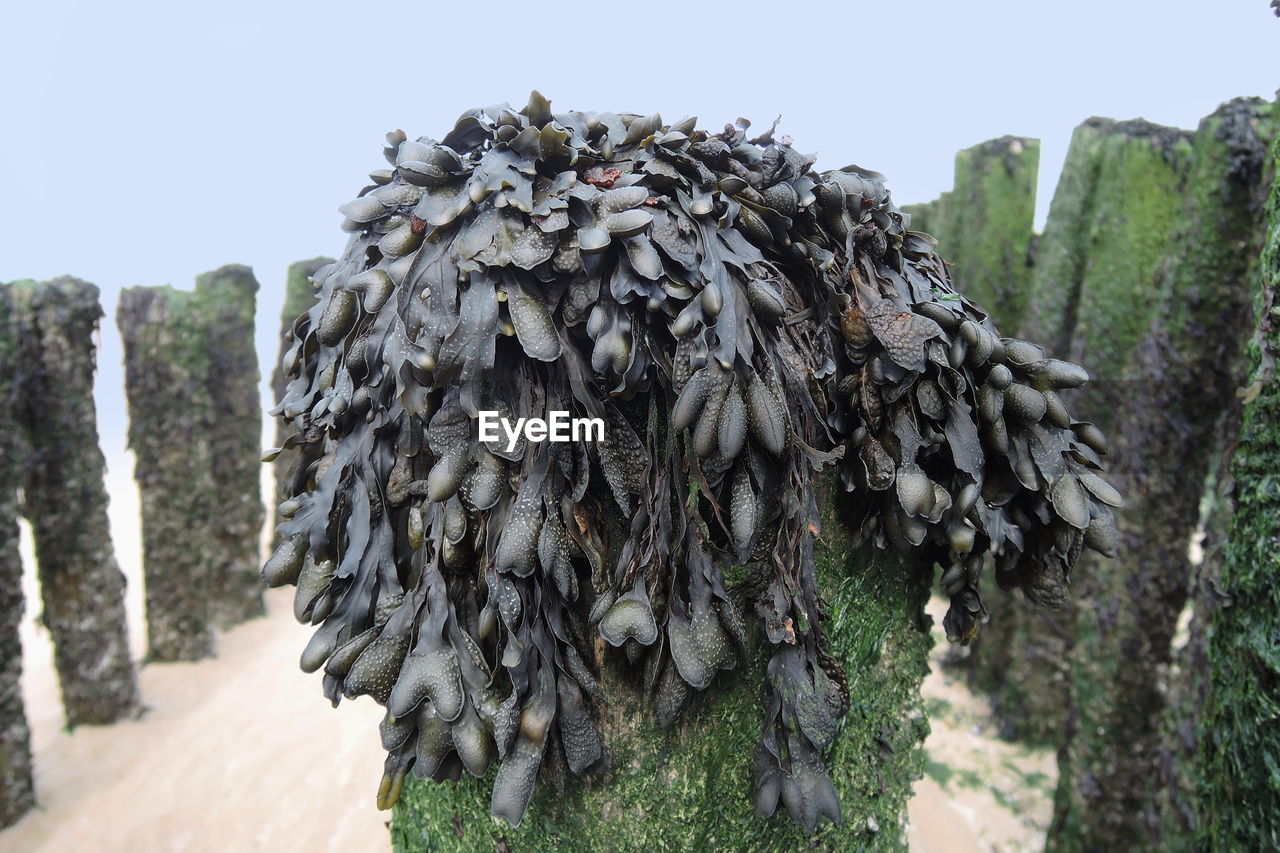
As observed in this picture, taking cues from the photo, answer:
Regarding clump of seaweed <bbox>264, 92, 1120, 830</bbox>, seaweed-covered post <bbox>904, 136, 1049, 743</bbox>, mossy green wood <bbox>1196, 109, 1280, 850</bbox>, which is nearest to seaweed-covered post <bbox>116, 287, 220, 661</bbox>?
clump of seaweed <bbox>264, 92, 1120, 830</bbox>

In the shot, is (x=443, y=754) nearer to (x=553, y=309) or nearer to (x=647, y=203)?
(x=553, y=309)

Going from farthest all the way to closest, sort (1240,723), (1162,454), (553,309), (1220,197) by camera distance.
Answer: (1162,454), (1220,197), (1240,723), (553,309)

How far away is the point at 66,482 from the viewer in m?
2.80

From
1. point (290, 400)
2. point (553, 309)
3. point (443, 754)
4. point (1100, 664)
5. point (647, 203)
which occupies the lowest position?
point (1100, 664)

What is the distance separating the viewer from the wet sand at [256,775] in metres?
2.51

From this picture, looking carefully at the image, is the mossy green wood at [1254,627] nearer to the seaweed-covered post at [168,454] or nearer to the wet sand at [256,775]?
the wet sand at [256,775]

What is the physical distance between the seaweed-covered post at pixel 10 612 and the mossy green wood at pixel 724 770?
2189mm

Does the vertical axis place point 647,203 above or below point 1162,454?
above

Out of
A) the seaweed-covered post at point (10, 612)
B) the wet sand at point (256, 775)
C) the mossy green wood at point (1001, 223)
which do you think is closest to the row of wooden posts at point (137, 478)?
the seaweed-covered post at point (10, 612)

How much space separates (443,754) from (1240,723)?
133 centimetres

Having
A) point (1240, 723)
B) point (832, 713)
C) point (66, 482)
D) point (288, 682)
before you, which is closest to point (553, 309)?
point (832, 713)

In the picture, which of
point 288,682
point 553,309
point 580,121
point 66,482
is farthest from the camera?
point 288,682

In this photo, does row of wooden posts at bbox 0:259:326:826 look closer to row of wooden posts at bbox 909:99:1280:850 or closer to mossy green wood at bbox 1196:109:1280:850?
mossy green wood at bbox 1196:109:1280:850

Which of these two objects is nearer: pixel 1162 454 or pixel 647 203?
pixel 647 203
